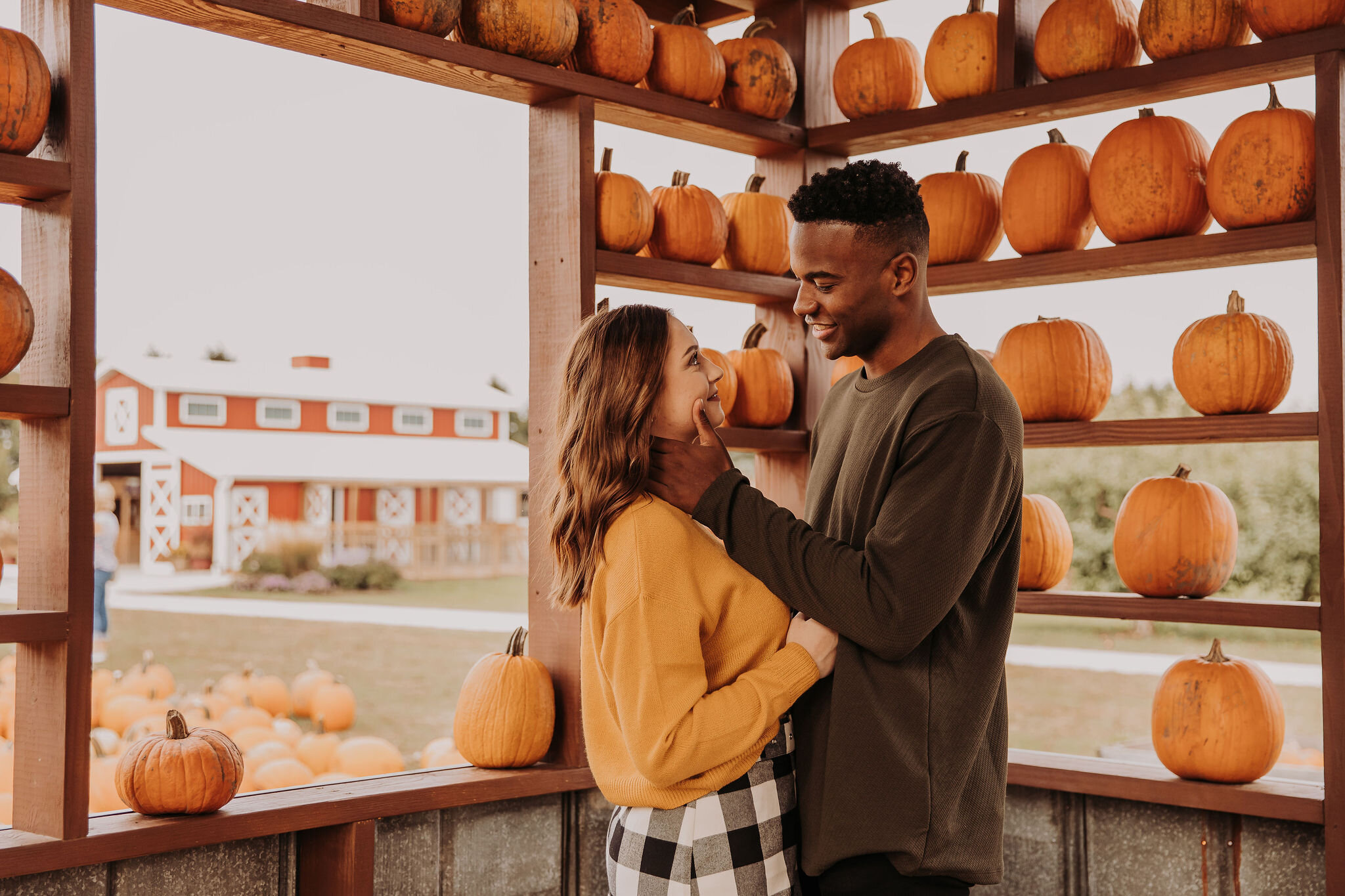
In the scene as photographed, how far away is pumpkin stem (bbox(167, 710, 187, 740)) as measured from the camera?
7.88 feet

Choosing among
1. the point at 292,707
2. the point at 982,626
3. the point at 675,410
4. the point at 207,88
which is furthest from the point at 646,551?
the point at 207,88

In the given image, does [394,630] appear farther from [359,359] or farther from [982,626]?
[982,626]

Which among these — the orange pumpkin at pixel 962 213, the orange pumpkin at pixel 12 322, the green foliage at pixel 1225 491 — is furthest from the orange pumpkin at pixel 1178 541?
the green foliage at pixel 1225 491

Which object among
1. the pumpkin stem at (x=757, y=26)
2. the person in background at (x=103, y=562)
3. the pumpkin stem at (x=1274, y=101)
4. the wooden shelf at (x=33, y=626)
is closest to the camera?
the wooden shelf at (x=33, y=626)

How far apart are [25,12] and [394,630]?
10774 mm

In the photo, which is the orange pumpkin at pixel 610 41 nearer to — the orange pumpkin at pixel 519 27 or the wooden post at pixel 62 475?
the orange pumpkin at pixel 519 27

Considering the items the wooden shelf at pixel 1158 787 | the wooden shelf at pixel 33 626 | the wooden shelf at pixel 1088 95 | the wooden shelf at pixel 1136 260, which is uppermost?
the wooden shelf at pixel 1088 95

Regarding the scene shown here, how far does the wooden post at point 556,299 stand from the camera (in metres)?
2.92

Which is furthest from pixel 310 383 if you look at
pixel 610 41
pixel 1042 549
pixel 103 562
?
pixel 1042 549

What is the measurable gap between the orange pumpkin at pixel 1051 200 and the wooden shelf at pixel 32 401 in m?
2.44

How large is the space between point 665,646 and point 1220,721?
1756 millimetres

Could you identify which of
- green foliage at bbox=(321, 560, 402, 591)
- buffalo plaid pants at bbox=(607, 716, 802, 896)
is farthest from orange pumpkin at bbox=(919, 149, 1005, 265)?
green foliage at bbox=(321, 560, 402, 591)

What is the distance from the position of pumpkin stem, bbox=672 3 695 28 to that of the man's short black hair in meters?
1.62

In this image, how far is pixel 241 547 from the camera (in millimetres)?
16703
